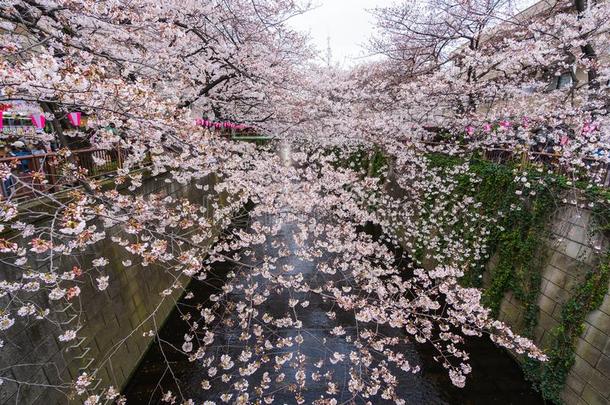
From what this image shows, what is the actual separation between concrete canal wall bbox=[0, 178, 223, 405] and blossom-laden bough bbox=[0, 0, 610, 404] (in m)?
0.15

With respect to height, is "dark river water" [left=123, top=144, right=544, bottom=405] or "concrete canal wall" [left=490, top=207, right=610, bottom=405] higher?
"concrete canal wall" [left=490, top=207, right=610, bottom=405]

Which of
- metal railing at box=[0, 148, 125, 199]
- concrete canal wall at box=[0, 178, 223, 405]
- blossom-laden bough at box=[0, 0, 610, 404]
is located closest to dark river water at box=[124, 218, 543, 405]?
blossom-laden bough at box=[0, 0, 610, 404]

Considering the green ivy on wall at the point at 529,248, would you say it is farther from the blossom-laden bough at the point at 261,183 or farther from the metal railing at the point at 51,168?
the metal railing at the point at 51,168

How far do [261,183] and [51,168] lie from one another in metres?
6.50

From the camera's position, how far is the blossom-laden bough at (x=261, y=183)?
5465 millimetres

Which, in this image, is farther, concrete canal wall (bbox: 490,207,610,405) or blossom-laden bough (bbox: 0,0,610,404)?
concrete canal wall (bbox: 490,207,610,405)

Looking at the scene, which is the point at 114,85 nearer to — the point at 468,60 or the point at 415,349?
the point at 415,349

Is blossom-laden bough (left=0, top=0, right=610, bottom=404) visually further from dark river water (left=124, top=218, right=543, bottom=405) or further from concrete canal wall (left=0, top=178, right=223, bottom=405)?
dark river water (left=124, top=218, right=543, bottom=405)

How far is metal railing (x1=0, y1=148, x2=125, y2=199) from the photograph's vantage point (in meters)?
5.74

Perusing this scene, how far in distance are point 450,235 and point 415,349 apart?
486 cm

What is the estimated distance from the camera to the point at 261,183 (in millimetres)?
12070

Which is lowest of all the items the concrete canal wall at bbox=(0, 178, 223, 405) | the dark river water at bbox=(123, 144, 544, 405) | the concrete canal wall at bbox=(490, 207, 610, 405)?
the dark river water at bbox=(123, 144, 544, 405)

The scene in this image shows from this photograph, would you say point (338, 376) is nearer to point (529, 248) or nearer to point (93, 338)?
point (93, 338)

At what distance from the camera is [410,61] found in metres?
16.8
